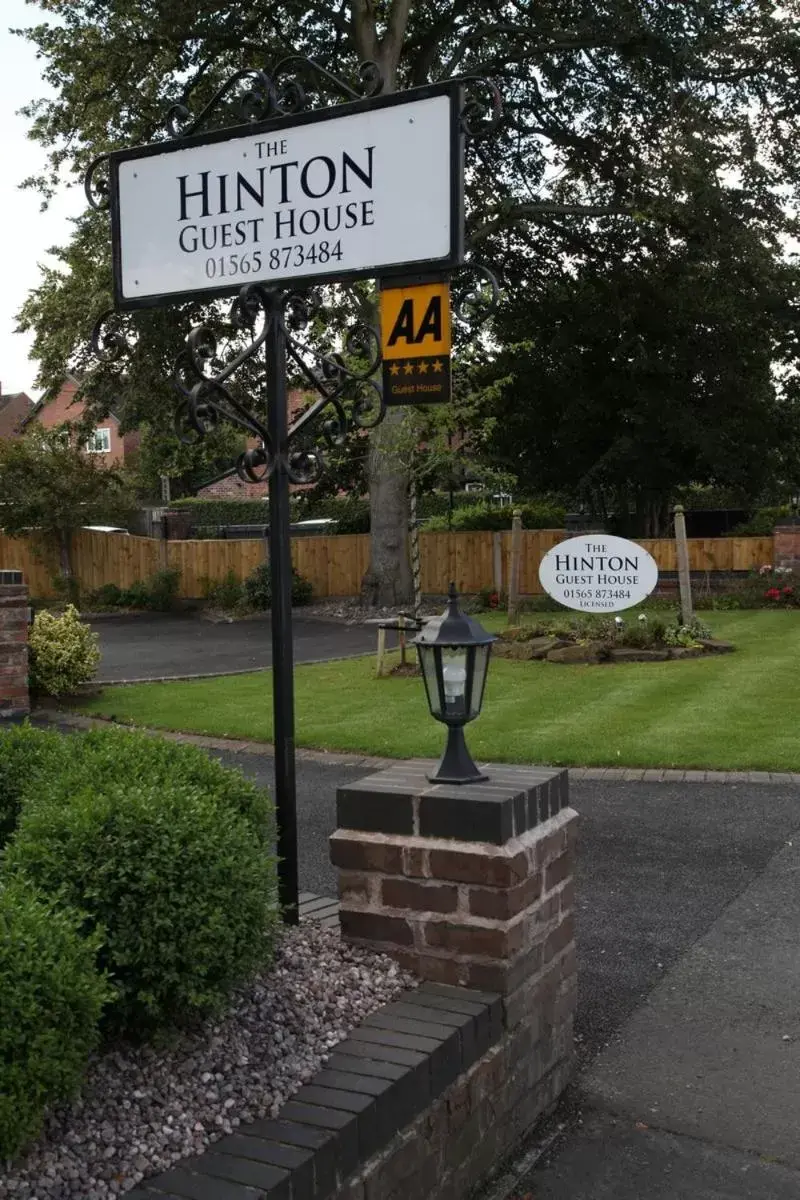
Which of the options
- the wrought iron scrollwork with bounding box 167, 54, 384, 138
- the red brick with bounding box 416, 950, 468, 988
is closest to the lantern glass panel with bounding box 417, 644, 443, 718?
the red brick with bounding box 416, 950, 468, 988

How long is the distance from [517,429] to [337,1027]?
27450 millimetres

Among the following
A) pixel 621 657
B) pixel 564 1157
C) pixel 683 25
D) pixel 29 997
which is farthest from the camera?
pixel 683 25

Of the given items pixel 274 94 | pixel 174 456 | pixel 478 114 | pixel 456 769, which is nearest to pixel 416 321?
pixel 478 114

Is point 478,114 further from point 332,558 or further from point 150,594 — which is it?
point 150,594

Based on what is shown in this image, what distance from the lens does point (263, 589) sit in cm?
2488

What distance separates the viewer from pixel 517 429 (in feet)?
98.4

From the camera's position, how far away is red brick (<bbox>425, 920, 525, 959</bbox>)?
11.6 feet

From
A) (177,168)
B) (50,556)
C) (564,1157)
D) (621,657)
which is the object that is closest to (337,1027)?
(564,1157)

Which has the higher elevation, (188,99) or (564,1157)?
(188,99)

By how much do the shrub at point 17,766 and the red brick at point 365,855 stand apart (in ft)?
3.01

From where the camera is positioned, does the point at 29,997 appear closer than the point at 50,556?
Yes

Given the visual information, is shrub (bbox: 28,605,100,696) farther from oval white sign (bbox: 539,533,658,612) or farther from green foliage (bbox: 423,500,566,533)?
green foliage (bbox: 423,500,566,533)

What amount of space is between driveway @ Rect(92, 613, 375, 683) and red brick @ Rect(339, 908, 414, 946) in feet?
39.8

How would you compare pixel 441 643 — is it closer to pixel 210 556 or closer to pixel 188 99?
pixel 188 99
